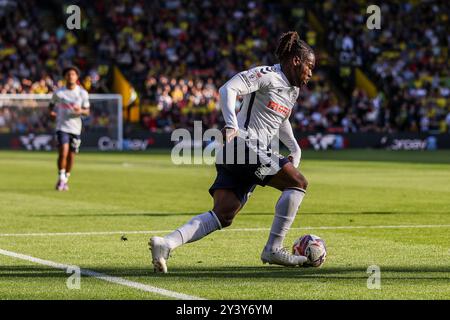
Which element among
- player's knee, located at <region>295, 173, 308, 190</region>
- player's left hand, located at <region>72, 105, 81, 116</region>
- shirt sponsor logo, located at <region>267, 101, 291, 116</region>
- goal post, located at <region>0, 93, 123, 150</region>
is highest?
shirt sponsor logo, located at <region>267, 101, 291, 116</region>

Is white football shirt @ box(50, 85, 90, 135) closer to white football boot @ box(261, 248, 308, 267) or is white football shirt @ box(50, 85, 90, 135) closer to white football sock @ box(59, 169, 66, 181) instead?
white football sock @ box(59, 169, 66, 181)

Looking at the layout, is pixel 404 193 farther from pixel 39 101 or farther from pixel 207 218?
pixel 39 101

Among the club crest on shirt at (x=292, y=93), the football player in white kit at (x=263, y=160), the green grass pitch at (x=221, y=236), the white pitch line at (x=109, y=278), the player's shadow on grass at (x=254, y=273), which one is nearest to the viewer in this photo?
the white pitch line at (x=109, y=278)

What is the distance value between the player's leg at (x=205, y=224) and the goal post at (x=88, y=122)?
38.5 meters

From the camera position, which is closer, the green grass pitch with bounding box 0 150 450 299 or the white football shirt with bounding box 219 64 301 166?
the green grass pitch with bounding box 0 150 450 299

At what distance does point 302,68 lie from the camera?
402 inches

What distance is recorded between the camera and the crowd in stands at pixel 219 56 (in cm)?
4947

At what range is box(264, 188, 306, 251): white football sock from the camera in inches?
402

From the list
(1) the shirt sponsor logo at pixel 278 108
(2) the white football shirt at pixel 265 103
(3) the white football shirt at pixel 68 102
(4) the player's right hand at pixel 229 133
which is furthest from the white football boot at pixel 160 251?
(3) the white football shirt at pixel 68 102

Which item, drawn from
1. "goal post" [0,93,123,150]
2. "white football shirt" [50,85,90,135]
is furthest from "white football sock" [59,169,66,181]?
"goal post" [0,93,123,150]

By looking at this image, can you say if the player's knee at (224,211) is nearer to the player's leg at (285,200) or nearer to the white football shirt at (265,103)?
the player's leg at (285,200)

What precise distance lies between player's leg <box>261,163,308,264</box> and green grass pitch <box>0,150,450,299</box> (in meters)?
0.21
